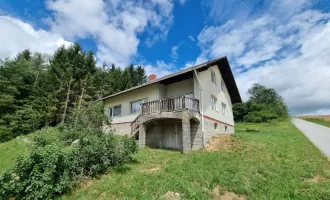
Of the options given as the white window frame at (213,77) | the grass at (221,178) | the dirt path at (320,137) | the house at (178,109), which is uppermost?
the white window frame at (213,77)

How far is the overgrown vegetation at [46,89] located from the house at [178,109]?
9.53 metres

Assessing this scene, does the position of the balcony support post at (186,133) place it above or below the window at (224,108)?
below

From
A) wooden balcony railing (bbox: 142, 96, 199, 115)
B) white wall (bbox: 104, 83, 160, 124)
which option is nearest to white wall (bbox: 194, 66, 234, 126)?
wooden balcony railing (bbox: 142, 96, 199, 115)

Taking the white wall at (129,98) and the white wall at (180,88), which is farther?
the white wall at (129,98)

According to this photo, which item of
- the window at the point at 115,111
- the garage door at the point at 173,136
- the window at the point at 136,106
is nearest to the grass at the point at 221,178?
the garage door at the point at 173,136

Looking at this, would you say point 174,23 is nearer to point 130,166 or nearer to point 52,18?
point 52,18

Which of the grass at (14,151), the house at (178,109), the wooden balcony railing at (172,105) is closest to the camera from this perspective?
the grass at (14,151)

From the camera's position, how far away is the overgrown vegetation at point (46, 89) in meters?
22.4

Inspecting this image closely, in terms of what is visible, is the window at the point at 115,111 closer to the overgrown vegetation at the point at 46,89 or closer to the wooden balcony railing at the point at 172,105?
the overgrown vegetation at the point at 46,89

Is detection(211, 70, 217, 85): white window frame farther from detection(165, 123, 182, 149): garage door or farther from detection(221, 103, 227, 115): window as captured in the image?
detection(165, 123, 182, 149): garage door

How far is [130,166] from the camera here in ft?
27.1

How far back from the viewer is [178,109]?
11.5 metres

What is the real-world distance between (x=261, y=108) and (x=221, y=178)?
47520 millimetres

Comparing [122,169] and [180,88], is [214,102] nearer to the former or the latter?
[180,88]
